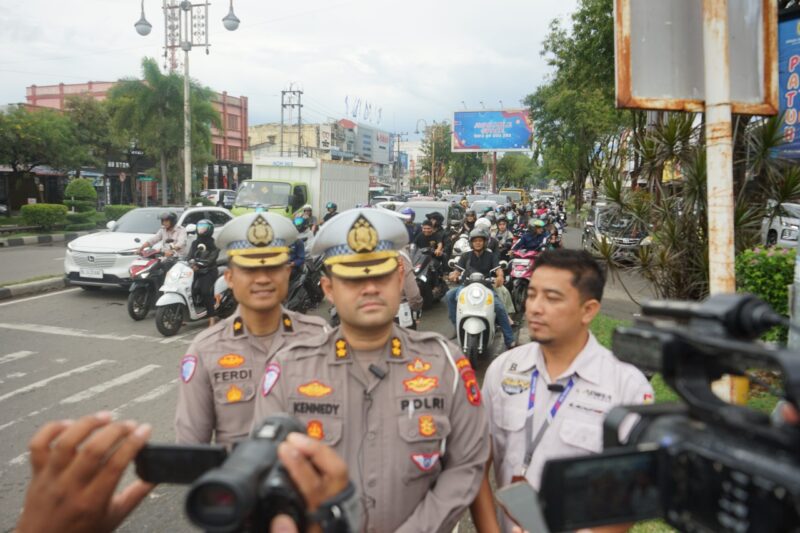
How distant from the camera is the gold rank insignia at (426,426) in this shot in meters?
1.82

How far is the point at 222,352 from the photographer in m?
2.45

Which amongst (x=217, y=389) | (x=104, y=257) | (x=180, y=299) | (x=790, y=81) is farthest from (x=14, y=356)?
(x=790, y=81)

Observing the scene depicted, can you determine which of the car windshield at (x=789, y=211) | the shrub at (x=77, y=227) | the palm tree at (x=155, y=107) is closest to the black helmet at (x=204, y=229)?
the car windshield at (x=789, y=211)

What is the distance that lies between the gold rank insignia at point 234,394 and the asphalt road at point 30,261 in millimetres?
10923

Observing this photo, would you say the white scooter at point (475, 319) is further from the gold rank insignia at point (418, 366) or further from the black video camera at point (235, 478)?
the black video camera at point (235, 478)

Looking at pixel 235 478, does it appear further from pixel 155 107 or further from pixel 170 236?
pixel 155 107

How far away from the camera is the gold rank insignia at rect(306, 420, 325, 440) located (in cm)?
181

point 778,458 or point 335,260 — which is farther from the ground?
point 335,260

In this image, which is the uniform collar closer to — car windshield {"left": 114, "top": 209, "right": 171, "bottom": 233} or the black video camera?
the black video camera

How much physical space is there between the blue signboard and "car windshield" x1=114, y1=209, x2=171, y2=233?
959 centimetres

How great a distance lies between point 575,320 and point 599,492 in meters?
1.37

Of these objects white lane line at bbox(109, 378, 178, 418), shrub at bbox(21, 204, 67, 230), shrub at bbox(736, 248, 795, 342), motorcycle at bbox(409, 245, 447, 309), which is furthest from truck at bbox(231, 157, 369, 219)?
shrub at bbox(736, 248, 795, 342)

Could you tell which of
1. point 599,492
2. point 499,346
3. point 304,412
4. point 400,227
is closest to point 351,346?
point 304,412

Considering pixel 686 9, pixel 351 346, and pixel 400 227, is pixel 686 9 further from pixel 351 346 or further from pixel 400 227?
pixel 351 346
